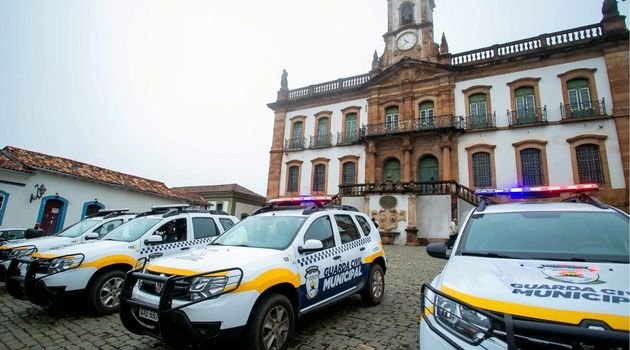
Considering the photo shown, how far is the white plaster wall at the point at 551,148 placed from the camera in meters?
17.1

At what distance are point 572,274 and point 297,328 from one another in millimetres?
3448

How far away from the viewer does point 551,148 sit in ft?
60.2

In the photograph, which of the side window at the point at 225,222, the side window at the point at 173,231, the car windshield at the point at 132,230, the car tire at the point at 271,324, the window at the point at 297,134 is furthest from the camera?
the window at the point at 297,134

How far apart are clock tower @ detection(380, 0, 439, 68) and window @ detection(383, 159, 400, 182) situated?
856 centimetres

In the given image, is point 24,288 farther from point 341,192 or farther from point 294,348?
point 341,192

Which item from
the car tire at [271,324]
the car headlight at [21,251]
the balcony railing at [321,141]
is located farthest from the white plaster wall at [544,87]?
the car headlight at [21,251]

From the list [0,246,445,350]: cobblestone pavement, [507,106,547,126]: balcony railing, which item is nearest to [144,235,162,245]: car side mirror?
[0,246,445,350]: cobblestone pavement

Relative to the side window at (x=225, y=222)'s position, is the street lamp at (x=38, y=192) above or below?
above

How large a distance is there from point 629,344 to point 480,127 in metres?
21.3

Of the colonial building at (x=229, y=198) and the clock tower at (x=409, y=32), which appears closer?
the clock tower at (x=409, y=32)

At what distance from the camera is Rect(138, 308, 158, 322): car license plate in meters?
3.31

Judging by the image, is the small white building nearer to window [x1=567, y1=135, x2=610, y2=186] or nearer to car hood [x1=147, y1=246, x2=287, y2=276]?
car hood [x1=147, y1=246, x2=287, y2=276]

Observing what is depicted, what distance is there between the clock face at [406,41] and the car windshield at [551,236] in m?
24.5

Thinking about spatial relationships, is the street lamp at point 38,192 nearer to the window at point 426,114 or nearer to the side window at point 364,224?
the side window at point 364,224
